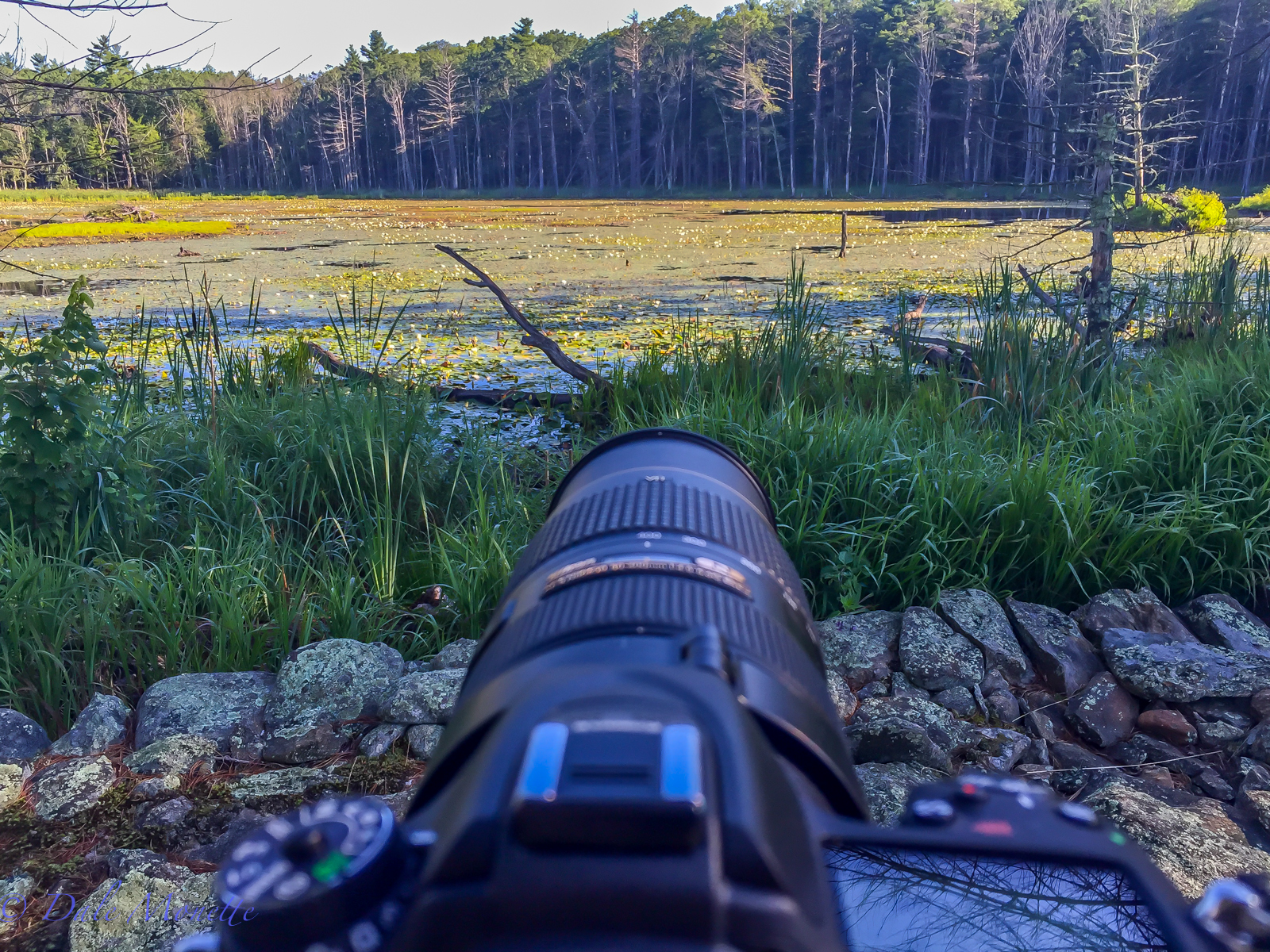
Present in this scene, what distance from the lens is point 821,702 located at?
910 mm

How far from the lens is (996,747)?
1890 millimetres

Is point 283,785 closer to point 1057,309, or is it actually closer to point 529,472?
point 529,472

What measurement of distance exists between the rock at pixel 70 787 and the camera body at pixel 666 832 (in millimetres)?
1315

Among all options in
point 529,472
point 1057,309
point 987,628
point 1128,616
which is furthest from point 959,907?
point 1057,309

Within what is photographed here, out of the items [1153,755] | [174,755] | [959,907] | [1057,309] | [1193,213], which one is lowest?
[1153,755]

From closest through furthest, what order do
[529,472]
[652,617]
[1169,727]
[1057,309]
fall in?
[652,617], [1169,727], [529,472], [1057,309]

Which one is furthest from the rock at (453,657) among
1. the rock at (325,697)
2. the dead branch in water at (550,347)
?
the dead branch in water at (550,347)

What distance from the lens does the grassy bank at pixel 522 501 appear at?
237 cm

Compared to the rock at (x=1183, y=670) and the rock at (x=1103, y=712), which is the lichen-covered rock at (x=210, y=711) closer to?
the rock at (x=1103, y=712)

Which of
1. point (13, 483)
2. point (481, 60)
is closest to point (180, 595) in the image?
point (13, 483)

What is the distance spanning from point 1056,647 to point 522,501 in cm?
175

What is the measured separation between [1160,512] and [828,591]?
105cm

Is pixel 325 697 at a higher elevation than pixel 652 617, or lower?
lower

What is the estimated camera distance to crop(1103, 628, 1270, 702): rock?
1.99 m
